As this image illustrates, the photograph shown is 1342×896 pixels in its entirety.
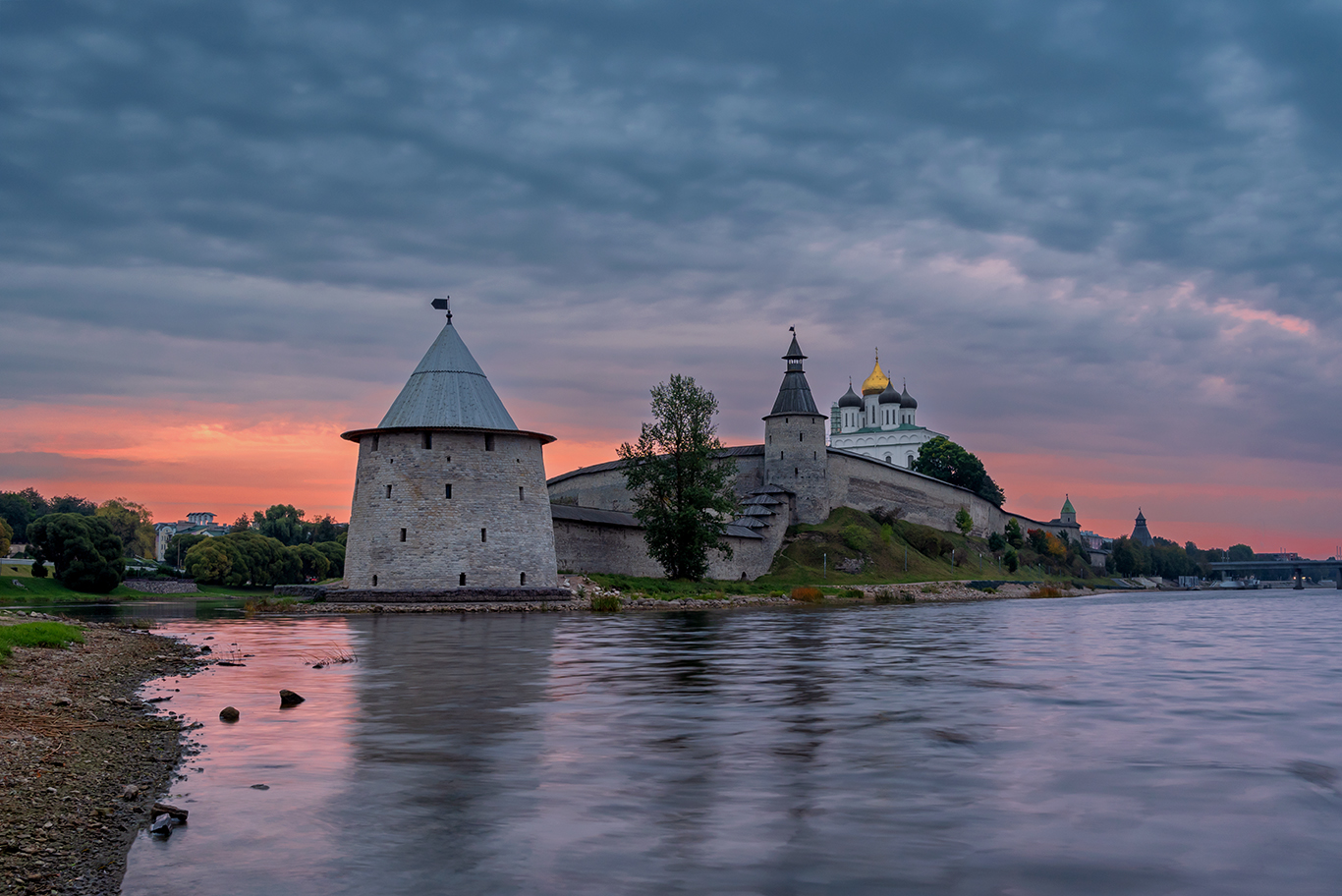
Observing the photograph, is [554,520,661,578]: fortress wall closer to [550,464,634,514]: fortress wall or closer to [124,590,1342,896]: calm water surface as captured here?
[550,464,634,514]: fortress wall

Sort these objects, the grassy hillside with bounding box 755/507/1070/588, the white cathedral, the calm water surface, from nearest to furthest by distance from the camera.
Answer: the calm water surface < the grassy hillside with bounding box 755/507/1070/588 < the white cathedral

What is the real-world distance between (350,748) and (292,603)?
27703 millimetres

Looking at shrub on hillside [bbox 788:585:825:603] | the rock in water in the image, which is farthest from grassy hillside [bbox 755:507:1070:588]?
the rock in water

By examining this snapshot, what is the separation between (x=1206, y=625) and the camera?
27.5 m

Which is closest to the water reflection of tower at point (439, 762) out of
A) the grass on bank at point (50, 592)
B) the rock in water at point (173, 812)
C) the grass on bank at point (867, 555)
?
the rock in water at point (173, 812)

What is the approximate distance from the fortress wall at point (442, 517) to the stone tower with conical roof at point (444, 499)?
0.11 feet

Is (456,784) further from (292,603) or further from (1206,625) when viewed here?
(292,603)

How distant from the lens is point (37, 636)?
560 inches

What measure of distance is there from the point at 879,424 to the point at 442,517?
76.1 metres

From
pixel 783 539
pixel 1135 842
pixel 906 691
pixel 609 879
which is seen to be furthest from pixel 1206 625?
pixel 783 539

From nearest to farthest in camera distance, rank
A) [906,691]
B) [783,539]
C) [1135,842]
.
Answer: [1135,842]
[906,691]
[783,539]

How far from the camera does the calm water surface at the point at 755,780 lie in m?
4.88

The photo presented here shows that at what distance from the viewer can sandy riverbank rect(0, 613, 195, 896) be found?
4.51 metres

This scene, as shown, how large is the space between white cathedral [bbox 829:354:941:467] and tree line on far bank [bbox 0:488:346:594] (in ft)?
162
